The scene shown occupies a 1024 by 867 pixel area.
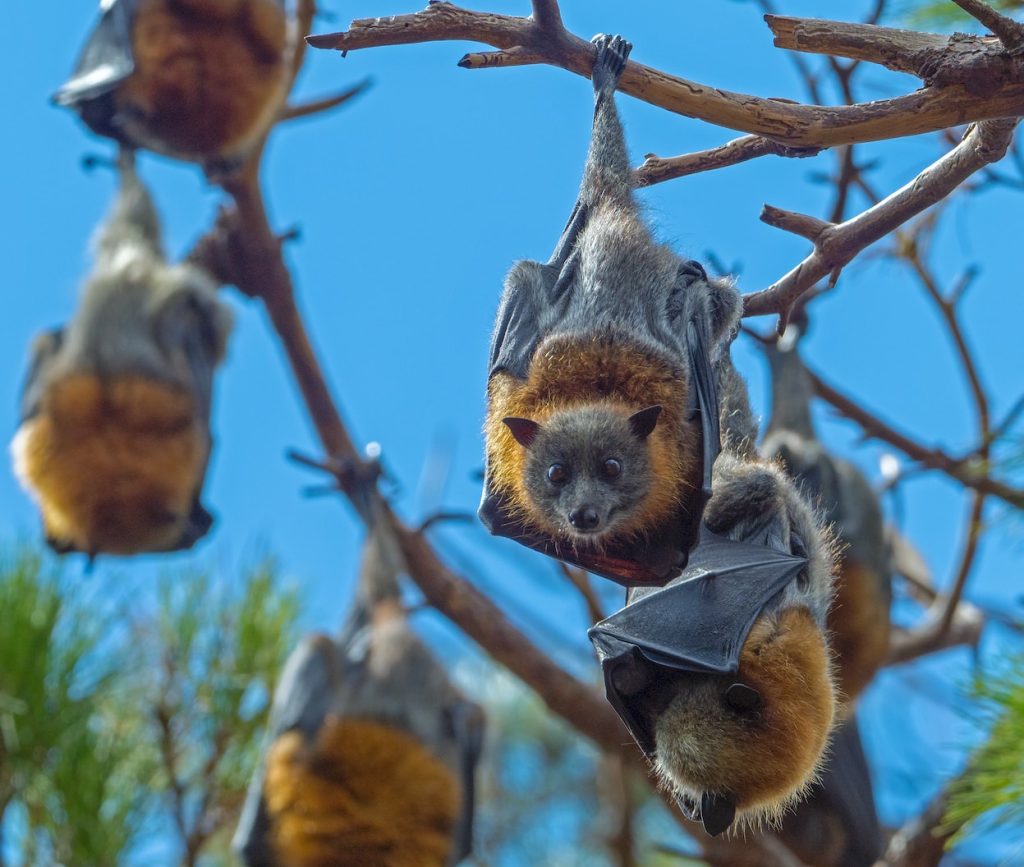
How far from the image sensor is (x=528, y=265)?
3848mm

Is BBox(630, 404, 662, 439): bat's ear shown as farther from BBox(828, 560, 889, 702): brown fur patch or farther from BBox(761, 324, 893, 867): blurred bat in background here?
BBox(828, 560, 889, 702): brown fur patch

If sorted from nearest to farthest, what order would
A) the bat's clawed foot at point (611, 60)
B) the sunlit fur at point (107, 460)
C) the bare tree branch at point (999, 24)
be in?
the bare tree branch at point (999, 24), the bat's clawed foot at point (611, 60), the sunlit fur at point (107, 460)

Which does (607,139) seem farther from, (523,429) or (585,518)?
(585,518)

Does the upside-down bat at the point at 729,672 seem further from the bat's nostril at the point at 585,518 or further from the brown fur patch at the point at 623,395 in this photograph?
the bat's nostril at the point at 585,518

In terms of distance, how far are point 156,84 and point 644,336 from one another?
6.44 meters

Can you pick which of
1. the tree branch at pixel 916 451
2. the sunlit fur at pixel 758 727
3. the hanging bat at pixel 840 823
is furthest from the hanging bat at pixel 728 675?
the tree branch at pixel 916 451

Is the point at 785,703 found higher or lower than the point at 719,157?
lower

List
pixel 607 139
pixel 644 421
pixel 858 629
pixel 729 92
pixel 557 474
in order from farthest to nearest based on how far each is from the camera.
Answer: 1. pixel 858 629
2. pixel 607 139
3. pixel 557 474
4. pixel 644 421
5. pixel 729 92

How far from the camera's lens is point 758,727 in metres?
3.85

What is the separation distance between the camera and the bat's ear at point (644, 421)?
3328mm

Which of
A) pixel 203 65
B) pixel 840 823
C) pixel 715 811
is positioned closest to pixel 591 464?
pixel 715 811

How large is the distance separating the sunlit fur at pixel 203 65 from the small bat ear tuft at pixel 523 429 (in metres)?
5.94

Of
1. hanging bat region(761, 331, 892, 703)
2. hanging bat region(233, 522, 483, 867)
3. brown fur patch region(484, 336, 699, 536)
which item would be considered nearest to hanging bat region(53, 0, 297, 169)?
hanging bat region(233, 522, 483, 867)

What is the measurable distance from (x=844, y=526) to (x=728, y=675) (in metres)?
4.18
